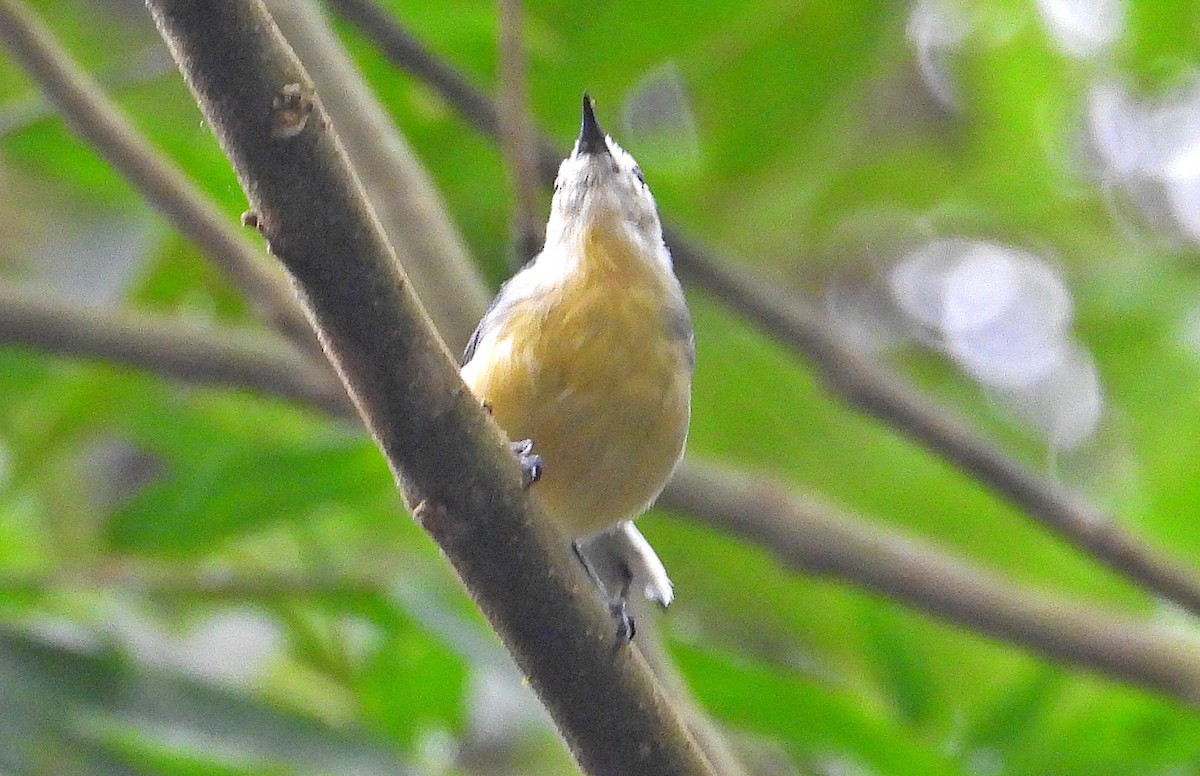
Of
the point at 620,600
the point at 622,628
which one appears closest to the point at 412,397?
the point at 622,628

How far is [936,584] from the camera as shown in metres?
2.68

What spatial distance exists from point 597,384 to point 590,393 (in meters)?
0.02

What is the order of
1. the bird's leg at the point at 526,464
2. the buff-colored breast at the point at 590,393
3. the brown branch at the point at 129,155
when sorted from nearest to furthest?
the bird's leg at the point at 526,464 < the buff-colored breast at the point at 590,393 < the brown branch at the point at 129,155

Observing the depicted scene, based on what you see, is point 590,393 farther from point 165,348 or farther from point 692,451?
point 692,451

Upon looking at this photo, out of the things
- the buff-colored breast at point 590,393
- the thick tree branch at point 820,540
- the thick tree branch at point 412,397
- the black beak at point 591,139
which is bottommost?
the thick tree branch at point 412,397

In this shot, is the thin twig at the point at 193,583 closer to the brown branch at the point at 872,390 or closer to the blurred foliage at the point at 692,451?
the blurred foliage at the point at 692,451

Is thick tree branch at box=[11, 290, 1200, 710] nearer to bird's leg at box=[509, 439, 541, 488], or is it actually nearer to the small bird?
the small bird

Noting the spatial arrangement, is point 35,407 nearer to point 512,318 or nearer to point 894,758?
point 512,318

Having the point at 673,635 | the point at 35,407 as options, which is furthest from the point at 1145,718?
the point at 35,407

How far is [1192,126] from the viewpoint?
12.9 feet

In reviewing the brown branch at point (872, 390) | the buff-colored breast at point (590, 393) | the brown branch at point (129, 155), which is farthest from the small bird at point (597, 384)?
the brown branch at point (872, 390)

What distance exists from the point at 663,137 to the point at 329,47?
132 cm

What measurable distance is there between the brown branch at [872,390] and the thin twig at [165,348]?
62cm

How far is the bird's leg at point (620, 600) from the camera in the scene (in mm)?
1561
